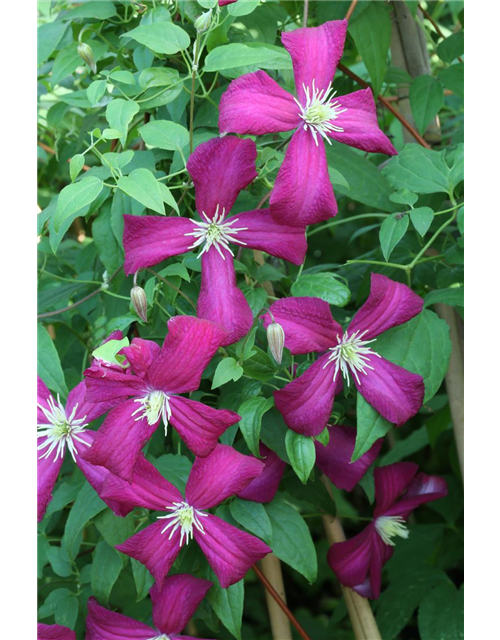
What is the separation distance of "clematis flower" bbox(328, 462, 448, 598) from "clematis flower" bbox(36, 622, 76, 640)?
33 centimetres

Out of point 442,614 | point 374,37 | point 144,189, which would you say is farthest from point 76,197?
point 442,614

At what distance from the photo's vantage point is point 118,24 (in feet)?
2.87

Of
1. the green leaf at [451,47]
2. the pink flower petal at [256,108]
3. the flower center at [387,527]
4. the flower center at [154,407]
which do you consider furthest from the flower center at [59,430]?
the green leaf at [451,47]

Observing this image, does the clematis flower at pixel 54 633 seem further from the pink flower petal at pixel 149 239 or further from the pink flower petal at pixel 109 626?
the pink flower petal at pixel 149 239

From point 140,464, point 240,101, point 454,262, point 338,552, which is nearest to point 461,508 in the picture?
point 338,552

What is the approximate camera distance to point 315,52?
0.67m

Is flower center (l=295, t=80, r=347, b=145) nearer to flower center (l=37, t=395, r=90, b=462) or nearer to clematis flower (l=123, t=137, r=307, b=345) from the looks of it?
clematis flower (l=123, t=137, r=307, b=345)

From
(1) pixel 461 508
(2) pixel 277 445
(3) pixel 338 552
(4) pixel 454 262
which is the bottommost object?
(1) pixel 461 508

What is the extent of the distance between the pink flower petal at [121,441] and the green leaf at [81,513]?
141 mm

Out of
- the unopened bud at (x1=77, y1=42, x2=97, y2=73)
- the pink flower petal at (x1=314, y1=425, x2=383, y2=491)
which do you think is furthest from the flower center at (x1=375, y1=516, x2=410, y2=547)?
the unopened bud at (x1=77, y1=42, x2=97, y2=73)

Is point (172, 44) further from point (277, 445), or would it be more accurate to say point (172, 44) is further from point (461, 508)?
point (461, 508)

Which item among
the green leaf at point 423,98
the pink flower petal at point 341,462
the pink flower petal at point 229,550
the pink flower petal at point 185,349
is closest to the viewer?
the pink flower petal at point 185,349

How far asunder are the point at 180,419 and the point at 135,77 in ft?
1.22

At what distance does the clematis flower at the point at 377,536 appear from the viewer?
93 cm
